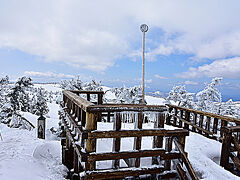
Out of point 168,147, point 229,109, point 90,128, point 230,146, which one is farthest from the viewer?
point 229,109

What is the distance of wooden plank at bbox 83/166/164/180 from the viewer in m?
3.12

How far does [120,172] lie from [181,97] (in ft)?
54.3

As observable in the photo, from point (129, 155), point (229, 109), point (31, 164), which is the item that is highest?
point (129, 155)

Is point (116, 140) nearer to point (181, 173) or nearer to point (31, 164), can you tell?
point (181, 173)

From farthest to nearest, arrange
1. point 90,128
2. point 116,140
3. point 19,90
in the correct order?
point 19,90 → point 116,140 → point 90,128

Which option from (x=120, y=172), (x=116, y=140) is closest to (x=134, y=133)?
(x=116, y=140)

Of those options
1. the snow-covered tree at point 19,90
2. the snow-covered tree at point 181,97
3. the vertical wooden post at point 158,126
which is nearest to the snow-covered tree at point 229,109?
the snow-covered tree at point 181,97

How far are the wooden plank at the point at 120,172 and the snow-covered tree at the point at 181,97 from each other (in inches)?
603

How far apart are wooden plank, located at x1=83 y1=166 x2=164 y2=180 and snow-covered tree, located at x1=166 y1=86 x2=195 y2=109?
50.2 feet

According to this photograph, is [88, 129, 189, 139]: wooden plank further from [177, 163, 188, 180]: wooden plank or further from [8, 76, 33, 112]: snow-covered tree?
[8, 76, 33, 112]: snow-covered tree

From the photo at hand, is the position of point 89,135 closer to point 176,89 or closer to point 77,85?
point 77,85

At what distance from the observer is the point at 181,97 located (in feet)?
60.6

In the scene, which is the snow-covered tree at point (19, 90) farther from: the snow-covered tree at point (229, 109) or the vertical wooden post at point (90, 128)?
the snow-covered tree at point (229, 109)

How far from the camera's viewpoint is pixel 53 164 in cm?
511
